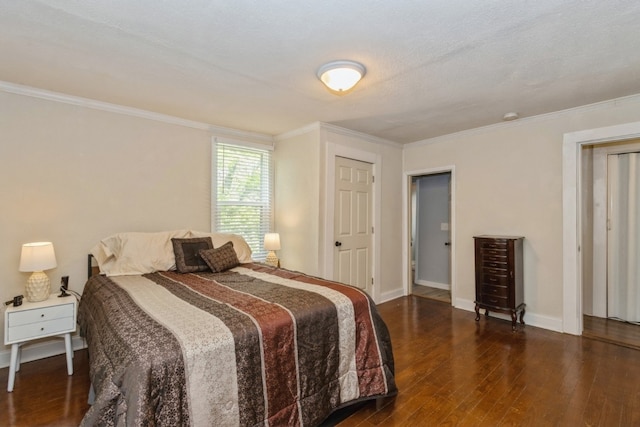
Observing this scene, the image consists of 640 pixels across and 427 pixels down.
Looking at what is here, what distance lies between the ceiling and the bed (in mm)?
1691

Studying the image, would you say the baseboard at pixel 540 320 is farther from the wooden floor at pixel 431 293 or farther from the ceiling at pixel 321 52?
the ceiling at pixel 321 52

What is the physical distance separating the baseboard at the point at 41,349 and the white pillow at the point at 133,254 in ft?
2.66

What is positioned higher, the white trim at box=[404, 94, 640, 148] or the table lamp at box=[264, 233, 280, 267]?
the white trim at box=[404, 94, 640, 148]

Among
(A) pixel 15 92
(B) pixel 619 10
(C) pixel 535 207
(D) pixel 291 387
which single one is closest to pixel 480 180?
(C) pixel 535 207

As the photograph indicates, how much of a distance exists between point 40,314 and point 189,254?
3.85ft

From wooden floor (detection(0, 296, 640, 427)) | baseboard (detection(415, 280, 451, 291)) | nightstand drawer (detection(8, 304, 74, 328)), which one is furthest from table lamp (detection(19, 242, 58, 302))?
baseboard (detection(415, 280, 451, 291))

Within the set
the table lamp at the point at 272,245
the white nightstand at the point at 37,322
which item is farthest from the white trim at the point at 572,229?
the white nightstand at the point at 37,322

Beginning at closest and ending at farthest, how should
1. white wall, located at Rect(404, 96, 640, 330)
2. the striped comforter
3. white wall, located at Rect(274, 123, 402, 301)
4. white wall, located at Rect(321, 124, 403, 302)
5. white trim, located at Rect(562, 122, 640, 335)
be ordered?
the striped comforter → white trim, located at Rect(562, 122, 640, 335) → white wall, located at Rect(404, 96, 640, 330) → white wall, located at Rect(274, 123, 402, 301) → white wall, located at Rect(321, 124, 403, 302)

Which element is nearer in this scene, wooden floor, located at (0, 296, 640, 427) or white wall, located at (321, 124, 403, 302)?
wooden floor, located at (0, 296, 640, 427)

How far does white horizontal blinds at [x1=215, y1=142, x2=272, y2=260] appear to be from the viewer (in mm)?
4016

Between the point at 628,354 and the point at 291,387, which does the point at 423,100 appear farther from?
the point at 628,354

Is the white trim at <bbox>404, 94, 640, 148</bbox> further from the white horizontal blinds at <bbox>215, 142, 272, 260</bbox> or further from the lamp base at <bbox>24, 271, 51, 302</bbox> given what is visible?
the lamp base at <bbox>24, 271, 51, 302</bbox>

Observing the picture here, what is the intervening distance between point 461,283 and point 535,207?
53.4 inches

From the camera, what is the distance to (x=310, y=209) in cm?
390
